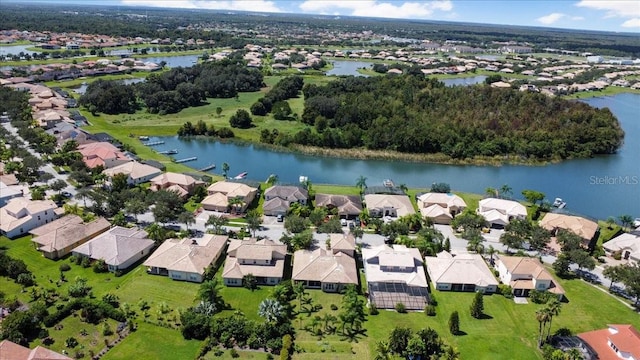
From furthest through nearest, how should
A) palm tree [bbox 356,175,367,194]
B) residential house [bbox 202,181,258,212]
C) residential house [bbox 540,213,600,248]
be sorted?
1. palm tree [bbox 356,175,367,194]
2. residential house [bbox 202,181,258,212]
3. residential house [bbox 540,213,600,248]

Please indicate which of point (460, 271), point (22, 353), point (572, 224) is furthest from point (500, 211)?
point (22, 353)

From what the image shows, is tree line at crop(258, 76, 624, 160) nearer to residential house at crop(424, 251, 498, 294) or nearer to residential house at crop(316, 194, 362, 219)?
residential house at crop(316, 194, 362, 219)

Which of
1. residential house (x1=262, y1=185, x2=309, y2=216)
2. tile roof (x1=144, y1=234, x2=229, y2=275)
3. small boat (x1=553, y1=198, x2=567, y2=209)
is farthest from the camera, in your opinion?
small boat (x1=553, y1=198, x2=567, y2=209)

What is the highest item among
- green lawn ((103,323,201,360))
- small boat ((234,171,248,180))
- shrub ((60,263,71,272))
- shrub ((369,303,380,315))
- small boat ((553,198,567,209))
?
small boat ((553,198,567,209))

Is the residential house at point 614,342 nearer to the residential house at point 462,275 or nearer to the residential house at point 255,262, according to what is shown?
the residential house at point 462,275

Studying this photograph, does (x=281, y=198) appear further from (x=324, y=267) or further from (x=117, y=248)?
(x=117, y=248)

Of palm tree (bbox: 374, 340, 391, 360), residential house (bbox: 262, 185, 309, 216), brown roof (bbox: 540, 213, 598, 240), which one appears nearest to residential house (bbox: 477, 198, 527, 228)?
brown roof (bbox: 540, 213, 598, 240)
